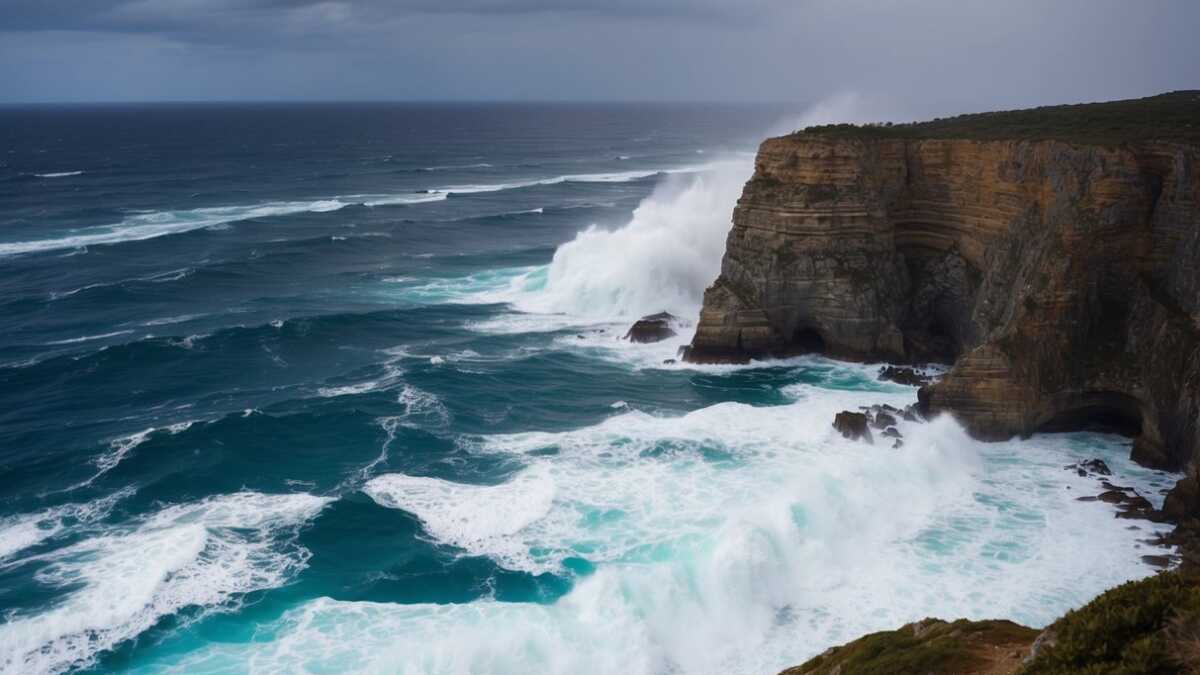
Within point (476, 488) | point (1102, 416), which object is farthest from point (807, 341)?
point (476, 488)

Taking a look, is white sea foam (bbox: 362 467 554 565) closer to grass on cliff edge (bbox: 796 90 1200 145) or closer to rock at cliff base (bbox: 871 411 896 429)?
rock at cliff base (bbox: 871 411 896 429)

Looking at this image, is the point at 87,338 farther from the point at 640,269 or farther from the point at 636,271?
the point at 640,269

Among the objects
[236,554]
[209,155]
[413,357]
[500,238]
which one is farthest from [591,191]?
[236,554]

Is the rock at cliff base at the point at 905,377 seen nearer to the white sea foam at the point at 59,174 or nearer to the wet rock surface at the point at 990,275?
the wet rock surface at the point at 990,275

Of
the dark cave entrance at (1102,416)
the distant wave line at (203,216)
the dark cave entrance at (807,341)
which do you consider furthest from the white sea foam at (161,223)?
the dark cave entrance at (1102,416)

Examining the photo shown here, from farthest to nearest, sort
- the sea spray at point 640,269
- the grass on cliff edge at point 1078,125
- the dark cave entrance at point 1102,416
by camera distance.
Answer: the sea spray at point 640,269 < the grass on cliff edge at point 1078,125 < the dark cave entrance at point 1102,416

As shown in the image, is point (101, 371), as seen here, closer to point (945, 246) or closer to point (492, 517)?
point (492, 517)
